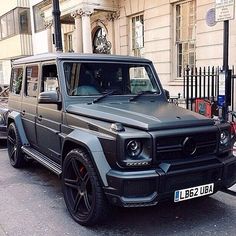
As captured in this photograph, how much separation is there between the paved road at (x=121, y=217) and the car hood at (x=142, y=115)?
3.78 feet

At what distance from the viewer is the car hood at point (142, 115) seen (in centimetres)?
347

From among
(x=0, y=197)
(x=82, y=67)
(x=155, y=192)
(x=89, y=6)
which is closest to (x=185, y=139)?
(x=155, y=192)

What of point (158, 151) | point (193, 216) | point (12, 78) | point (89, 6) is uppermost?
point (89, 6)

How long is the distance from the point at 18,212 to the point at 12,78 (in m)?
3.30

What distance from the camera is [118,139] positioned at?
3.29 metres

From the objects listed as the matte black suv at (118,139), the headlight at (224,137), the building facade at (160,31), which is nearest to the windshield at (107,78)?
the matte black suv at (118,139)

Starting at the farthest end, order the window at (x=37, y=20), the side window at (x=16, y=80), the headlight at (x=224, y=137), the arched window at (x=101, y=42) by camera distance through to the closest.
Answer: the window at (x=37, y=20) → the arched window at (x=101, y=42) → the side window at (x=16, y=80) → the headlight at (x=224, y=137)

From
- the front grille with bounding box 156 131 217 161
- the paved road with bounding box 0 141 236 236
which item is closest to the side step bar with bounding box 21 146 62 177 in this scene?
the paved road with bounding box 0 141 236 236

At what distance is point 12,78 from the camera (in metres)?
6.77

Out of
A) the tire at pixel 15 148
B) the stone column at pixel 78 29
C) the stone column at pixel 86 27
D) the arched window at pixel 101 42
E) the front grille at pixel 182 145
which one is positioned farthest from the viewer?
the arched window at pixel 101 42

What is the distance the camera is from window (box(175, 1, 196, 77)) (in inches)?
429

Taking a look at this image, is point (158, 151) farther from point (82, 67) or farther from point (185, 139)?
point (82, 67)

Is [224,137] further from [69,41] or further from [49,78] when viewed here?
[69,41]

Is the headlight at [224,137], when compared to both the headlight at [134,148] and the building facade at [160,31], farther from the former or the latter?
the building facade at [160,31]
